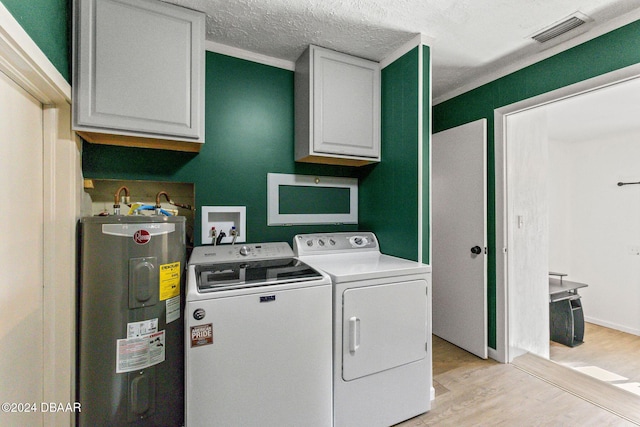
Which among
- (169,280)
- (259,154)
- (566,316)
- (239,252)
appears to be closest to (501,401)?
(566,316)

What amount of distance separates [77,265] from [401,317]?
179cm

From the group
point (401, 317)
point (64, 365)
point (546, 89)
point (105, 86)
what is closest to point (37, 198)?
point (105, 86)

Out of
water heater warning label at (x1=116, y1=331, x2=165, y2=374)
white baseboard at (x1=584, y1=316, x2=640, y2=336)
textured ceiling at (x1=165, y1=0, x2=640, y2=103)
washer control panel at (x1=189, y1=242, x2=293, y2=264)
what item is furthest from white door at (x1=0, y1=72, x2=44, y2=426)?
white baseboard at (x1=584, y1=316, x2=640, y2=336)

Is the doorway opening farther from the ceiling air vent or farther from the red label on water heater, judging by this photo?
the red label on water heater

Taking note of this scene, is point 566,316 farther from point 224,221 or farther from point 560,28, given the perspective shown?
point 224,221

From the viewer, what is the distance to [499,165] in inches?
98.7

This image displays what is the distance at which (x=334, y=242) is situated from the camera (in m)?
2.29

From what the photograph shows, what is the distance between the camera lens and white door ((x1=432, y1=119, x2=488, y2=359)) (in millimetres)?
2586

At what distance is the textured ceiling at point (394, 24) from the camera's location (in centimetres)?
171

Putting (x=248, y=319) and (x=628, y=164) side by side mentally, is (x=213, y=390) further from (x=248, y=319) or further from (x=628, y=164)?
(x=628, y=164)

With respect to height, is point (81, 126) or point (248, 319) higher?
point (81, 126)

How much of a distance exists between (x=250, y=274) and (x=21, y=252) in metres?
0.98

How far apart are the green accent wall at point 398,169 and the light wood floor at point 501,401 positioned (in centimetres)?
100

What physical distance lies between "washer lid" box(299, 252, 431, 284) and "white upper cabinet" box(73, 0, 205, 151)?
111 centimetres
